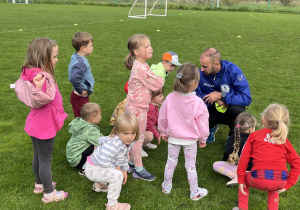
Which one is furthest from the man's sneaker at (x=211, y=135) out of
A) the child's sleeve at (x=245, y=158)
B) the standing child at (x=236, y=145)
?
the child's sleeve at (x=245, y=158)

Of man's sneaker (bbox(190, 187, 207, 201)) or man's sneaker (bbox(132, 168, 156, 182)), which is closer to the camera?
man's sneaker (bbox(190, 187, 207, 201))

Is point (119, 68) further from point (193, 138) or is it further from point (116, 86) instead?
point (193, 138)

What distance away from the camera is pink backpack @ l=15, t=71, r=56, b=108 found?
8.44ft

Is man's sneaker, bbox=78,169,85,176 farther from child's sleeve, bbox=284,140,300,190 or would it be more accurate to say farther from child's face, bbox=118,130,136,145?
child's sleeve, bbox=284,140,300,190

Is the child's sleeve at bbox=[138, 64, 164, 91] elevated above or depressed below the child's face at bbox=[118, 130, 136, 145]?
above

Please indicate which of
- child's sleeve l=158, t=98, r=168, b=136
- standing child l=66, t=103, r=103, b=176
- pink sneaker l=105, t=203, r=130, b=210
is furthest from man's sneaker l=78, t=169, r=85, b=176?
child's sleeve l=158, t=98, r=168, b=136

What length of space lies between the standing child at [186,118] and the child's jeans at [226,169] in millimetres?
601

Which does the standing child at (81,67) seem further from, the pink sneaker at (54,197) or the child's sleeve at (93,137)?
the pink sneaker at (54,197)

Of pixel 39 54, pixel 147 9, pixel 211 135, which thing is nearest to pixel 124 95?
pixel 211 135

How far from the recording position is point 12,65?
27.7 feet

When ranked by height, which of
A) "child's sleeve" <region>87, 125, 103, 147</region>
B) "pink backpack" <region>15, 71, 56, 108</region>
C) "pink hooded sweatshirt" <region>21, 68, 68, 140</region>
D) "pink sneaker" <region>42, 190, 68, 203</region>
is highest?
"pink backpack" <region>15, 71, 56, 108</region>

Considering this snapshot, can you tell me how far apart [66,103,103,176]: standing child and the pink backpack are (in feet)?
3.17

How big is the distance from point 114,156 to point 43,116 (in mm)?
799

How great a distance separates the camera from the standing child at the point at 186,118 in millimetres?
3059
